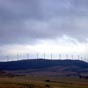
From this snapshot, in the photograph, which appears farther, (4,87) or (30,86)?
(30,86)

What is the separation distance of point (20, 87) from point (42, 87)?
385 inches

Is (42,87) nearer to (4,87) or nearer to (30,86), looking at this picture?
(30,86)

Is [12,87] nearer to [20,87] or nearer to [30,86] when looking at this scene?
[20,87]

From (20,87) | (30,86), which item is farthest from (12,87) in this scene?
(30,86)

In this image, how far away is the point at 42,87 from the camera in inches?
3898

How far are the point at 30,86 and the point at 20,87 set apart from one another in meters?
7.27

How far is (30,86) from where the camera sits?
100188 mm

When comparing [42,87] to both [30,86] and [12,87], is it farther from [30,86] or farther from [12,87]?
[12,87]

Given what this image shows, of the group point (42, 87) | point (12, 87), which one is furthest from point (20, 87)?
point (42, 87)

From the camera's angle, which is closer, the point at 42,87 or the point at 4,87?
the point at 4,87

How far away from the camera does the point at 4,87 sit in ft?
303

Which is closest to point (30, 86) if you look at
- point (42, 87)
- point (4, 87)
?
point (42, 87)

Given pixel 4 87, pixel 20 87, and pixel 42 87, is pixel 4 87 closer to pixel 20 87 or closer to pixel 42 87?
pixel 20 87

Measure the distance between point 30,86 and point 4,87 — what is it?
478 inches
